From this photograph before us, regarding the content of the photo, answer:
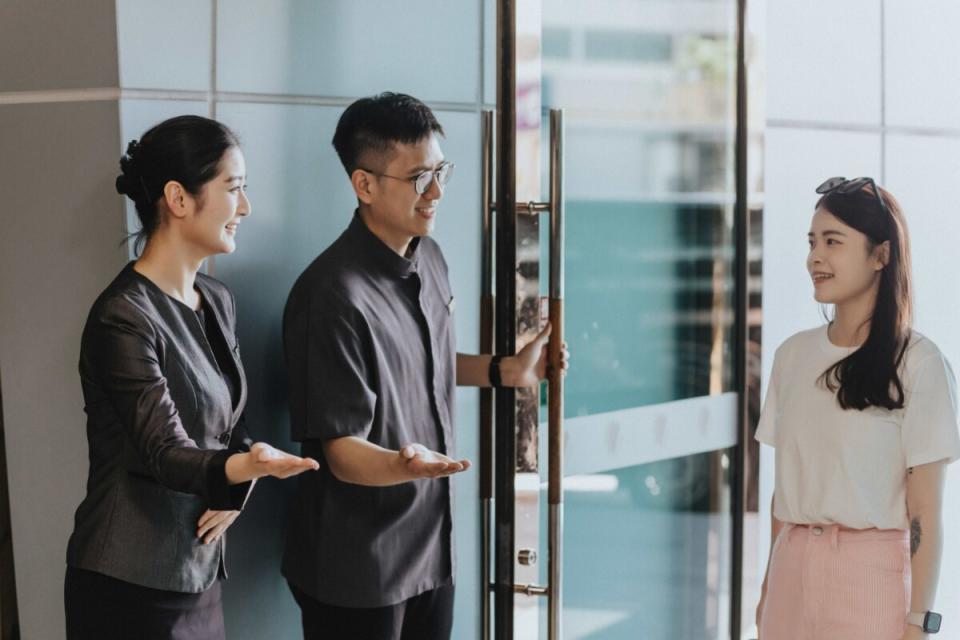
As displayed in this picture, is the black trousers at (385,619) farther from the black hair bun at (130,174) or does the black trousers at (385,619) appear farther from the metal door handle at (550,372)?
the black hair bun at (130,174)

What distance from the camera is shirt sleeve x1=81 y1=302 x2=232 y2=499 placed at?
1913mm

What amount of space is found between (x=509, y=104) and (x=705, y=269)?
0.92 metres

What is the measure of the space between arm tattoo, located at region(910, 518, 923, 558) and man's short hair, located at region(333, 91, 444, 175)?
131cm

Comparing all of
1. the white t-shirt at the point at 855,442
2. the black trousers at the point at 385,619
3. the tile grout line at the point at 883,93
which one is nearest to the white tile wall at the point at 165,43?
the black trousers at the point at 385,619

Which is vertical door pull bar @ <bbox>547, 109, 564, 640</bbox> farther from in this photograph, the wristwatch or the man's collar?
the wristwatch

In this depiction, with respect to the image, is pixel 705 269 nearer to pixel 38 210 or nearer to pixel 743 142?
pixel 743 142

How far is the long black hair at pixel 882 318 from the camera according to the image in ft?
7.68

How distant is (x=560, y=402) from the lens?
2684mm

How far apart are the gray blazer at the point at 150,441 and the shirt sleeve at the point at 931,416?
1358 mm

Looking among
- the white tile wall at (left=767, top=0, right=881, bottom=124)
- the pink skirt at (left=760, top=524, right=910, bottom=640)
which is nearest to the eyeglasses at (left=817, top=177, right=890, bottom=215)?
the pink skirt at (left=760, top=524, right=910, bottom=640)

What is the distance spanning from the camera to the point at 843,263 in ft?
7.88

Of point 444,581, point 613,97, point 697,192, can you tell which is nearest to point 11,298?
point 444,581

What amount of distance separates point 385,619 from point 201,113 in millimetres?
1188

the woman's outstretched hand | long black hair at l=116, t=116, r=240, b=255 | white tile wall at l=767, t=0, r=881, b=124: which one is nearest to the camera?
the woman's outstretched hand
